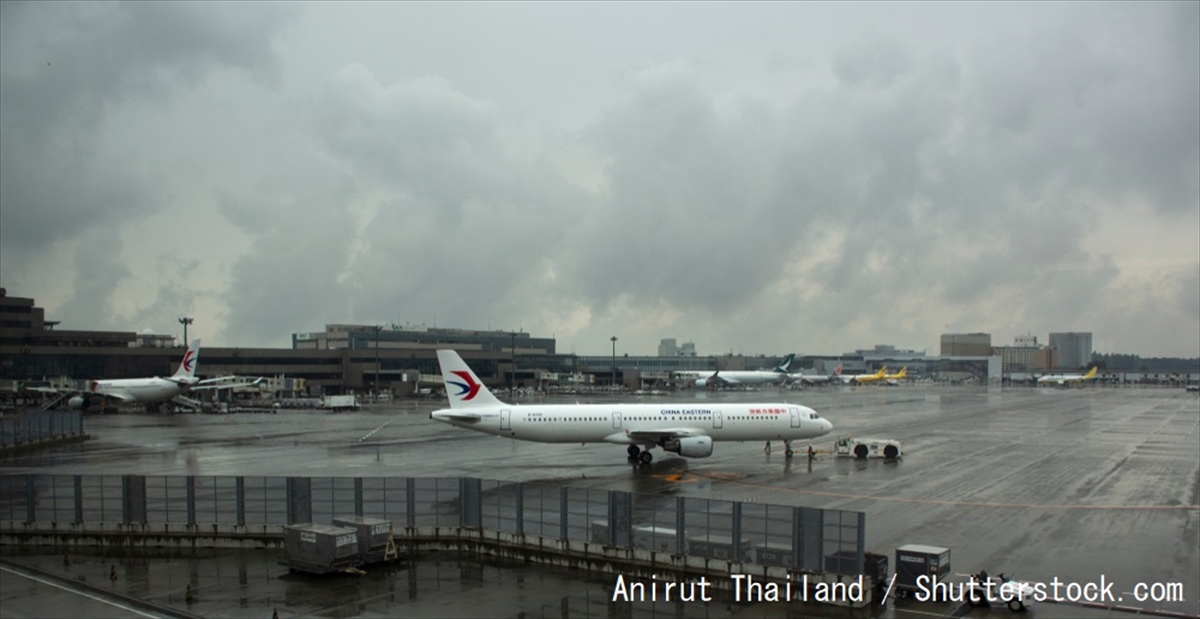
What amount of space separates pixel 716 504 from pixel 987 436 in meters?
52.4

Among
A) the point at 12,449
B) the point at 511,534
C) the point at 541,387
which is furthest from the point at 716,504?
the point at 541,387

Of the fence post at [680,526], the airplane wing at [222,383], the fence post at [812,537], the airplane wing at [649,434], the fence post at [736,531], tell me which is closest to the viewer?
the fence post at [812,537]

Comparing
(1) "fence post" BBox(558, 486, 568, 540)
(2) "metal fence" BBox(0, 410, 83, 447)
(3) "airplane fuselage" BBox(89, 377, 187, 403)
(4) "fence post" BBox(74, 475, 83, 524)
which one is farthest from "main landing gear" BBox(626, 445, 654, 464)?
(3) "airplane fuselage" BBox(89, 377, 187, 403)

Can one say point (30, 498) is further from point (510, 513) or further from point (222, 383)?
point (222, 383)

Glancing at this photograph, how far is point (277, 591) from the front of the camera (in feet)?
78.3

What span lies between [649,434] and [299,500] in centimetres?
2448

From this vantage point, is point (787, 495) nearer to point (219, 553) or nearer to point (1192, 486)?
point (1192, 486)

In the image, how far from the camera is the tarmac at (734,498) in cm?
2247

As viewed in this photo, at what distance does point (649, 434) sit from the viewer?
163 feet

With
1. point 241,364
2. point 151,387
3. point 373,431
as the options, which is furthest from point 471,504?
point 241,364

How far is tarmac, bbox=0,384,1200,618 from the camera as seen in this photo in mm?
22469

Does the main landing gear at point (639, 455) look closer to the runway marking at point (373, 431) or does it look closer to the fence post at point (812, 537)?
the runway marking at point (373, 431)

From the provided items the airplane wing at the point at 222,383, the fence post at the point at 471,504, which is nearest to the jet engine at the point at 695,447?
the fence post at the point at 471,504

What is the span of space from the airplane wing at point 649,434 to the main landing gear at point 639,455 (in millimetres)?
855
